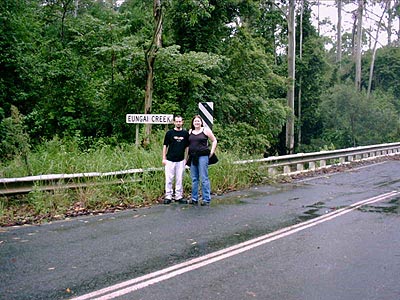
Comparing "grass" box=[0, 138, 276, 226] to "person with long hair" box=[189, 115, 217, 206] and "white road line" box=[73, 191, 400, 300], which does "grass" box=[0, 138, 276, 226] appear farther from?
"white road line" box=[73, 191, 400, 300]

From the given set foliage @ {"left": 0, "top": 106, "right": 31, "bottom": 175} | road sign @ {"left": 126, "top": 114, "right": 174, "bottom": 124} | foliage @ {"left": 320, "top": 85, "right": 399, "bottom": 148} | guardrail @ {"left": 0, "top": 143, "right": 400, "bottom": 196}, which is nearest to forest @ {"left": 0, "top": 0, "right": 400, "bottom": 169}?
foliage @ {"left": 0, "top": 106, "right": 31, "bottom": 175}

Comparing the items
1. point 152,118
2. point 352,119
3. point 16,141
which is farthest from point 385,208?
point 352,119

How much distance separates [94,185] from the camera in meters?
9.56

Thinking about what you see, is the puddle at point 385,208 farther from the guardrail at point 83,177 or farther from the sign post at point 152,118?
the sign post at point 152,118

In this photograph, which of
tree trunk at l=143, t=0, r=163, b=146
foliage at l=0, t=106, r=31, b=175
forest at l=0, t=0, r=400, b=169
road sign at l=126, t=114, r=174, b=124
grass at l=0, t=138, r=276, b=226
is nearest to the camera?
grass at l=0, t=138, r=276, b=226

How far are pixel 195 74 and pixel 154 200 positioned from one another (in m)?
7.50

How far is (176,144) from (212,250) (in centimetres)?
427

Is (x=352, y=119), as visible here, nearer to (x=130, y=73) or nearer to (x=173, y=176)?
→ (x=130, y=73)

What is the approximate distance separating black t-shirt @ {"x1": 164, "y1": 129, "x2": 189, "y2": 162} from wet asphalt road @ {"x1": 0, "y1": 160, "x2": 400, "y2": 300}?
119cm

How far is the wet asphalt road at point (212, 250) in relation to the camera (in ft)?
15.4

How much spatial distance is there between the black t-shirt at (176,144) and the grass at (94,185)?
35.2 inches

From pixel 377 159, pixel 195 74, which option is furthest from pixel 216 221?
pixel 377 159

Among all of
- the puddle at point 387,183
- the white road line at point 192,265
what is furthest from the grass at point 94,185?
the puddle at point 387,183

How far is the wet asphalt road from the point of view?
4.71 meters
